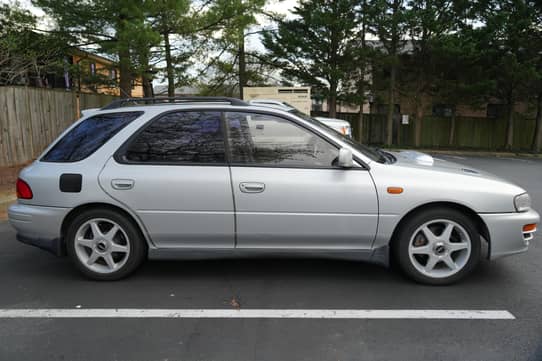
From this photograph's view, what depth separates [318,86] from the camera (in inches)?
843

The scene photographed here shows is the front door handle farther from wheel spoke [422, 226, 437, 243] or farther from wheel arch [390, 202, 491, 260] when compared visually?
wheel spoke [422, 226, 437, 243]

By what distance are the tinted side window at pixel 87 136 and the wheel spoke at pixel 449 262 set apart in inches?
123

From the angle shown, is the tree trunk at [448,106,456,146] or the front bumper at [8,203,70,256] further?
the tree trunk at [448,106,456,146]

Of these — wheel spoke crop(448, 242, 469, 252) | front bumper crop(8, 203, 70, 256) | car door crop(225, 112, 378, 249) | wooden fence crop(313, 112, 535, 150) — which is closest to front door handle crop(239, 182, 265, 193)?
car door crop(225, 112, 378, 249)

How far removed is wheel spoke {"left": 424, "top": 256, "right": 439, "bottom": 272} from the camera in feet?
12.3

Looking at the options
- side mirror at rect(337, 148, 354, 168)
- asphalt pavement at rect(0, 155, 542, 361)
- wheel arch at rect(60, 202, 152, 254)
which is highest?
side mirror at rect(337, 148, 354, 168)

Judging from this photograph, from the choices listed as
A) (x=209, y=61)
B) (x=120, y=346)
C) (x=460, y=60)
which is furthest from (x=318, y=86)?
(x=120, y=346)

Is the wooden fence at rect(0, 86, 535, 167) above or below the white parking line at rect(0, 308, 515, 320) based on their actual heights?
above

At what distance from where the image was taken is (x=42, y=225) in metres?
3.81

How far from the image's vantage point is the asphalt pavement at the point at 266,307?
9.10 feet

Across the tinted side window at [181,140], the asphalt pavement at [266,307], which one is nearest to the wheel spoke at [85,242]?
the asphalt pavement at [266,307]

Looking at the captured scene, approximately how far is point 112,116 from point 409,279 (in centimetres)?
321

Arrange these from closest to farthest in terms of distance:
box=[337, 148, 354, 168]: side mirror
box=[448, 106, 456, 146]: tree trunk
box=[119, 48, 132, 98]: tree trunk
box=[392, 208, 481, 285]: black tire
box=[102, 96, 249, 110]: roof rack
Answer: box=[337, 148, 354, 168]: side mirror, box=[392, 208, 481, 285]: black tire, box=[102, 96, 249, 110]: roof rack, box=[119, 48, 132, 98]: tree trunk, box=[448, 106, 456, 146]: tree trunk

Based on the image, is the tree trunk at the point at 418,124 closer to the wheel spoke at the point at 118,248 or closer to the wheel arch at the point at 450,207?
the wheel arch at the point at 450,207
